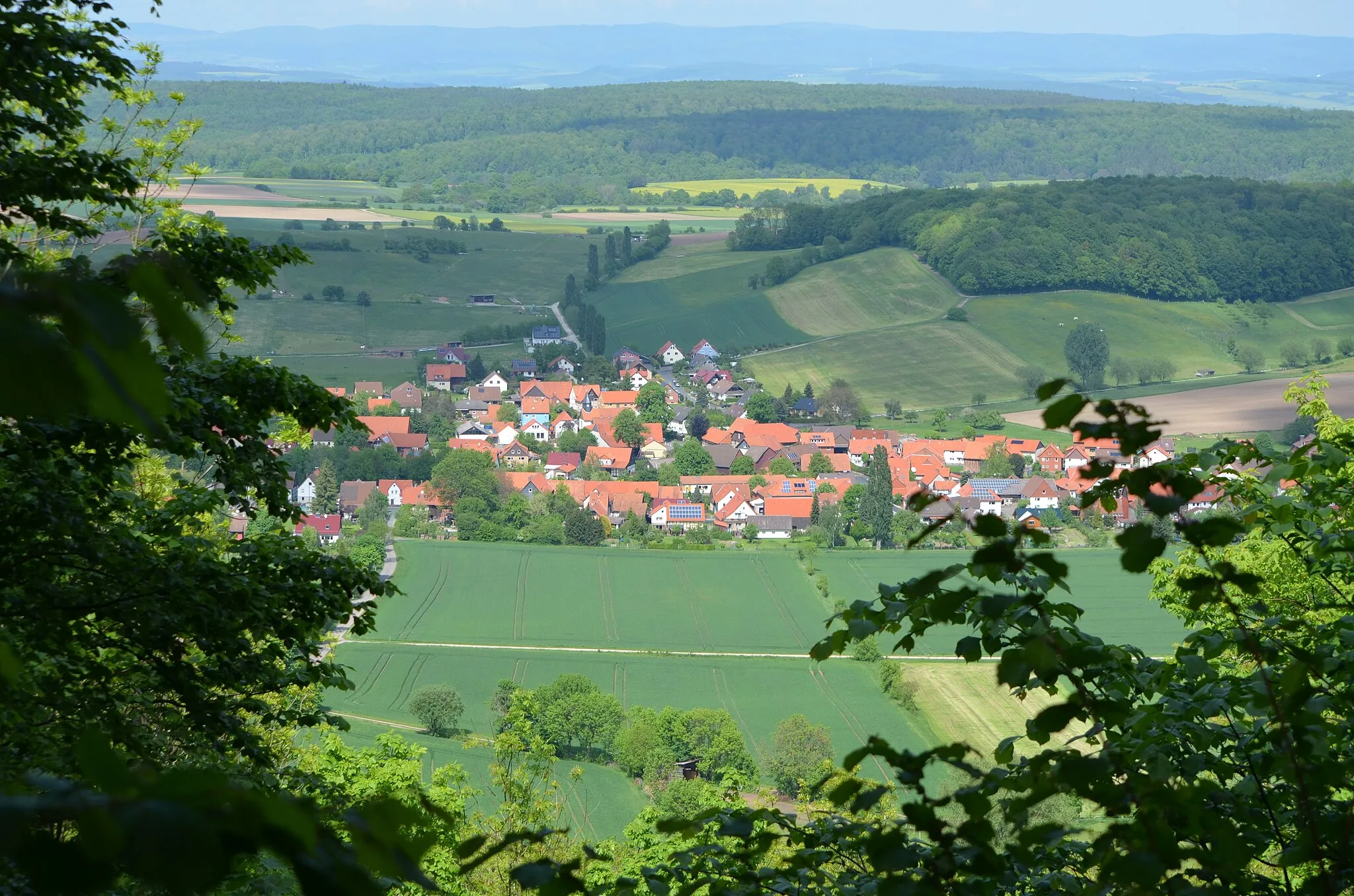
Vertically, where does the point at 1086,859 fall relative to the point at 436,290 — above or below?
above

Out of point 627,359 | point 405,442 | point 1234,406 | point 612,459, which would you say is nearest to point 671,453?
point 612,459

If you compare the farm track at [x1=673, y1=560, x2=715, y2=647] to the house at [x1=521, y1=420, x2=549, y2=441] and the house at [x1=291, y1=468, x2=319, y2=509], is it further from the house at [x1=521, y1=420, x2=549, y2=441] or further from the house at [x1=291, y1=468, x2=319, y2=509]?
the house at [x1=521, y1=420, x2=549, y2=441]

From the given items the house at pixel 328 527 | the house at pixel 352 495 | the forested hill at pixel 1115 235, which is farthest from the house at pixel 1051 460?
the house at pixel 328 527

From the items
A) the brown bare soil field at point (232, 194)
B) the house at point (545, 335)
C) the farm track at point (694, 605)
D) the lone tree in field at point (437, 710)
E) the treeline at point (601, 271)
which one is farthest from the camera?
the brown bare soil field at point (232, 194)

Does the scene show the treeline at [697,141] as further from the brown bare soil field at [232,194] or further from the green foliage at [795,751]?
the green foliage at [795,751]

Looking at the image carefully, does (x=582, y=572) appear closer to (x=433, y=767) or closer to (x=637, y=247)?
(x=433, y=767)

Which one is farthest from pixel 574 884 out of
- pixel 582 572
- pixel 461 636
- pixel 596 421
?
pixel 596 421
